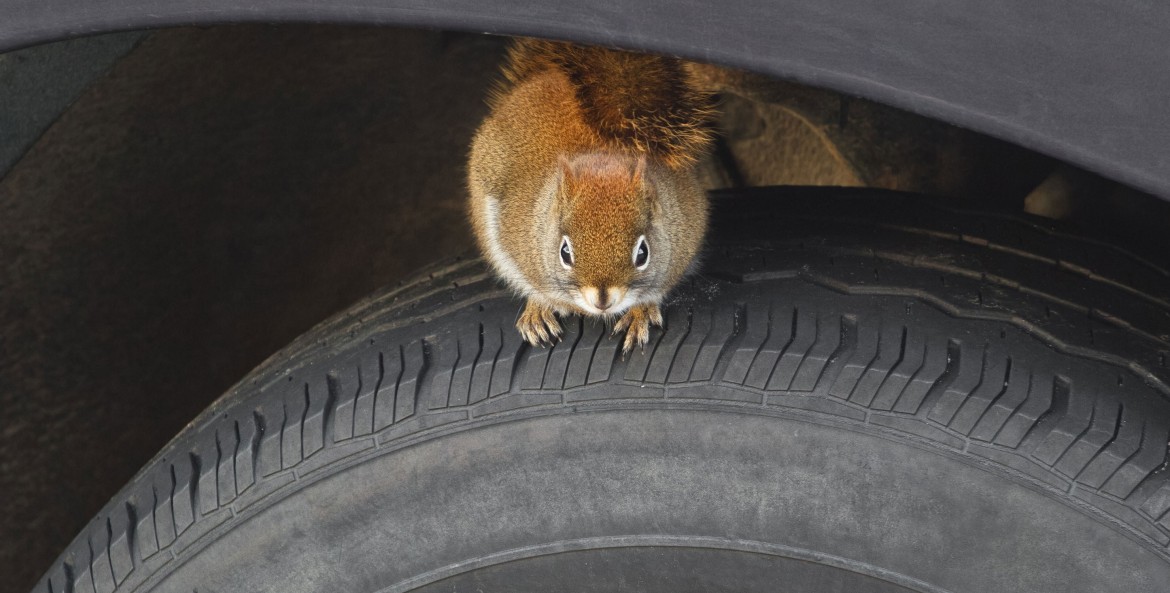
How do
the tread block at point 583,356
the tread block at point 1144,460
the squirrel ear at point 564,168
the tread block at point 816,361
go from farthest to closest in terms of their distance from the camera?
the squirrel ear at point 564,168 < the tread block at point 583,356 < the tread block at point 816,361 < the tread block at point 1144,460

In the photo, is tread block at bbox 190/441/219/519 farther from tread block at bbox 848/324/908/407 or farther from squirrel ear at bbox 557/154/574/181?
tread block at bbox 848/324/908/407

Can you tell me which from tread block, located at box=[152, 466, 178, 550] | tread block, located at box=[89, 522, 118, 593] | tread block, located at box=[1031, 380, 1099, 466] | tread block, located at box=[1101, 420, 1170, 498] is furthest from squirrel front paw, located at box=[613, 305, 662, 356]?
tread block, located at box=[89, 522, 118, 593]

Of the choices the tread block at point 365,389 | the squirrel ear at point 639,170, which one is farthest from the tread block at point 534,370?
the squirrel ear at point 639,170

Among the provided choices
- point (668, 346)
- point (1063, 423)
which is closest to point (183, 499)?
point (668, 346)

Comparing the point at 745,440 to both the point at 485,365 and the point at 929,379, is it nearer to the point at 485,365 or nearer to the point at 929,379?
the point at 929,379

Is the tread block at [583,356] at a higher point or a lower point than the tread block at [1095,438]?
higher

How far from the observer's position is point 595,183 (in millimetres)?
1658

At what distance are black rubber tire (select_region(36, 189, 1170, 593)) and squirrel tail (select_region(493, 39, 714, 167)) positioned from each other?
0.17 metres

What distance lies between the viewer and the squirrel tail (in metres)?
1.74

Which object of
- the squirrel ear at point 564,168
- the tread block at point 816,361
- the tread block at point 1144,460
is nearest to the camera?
the tread block at point 1144,460

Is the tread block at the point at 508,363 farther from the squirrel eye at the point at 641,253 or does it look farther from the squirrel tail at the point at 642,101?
the squirrel tail at the point at 642,101

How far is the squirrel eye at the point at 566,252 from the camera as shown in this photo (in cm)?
170

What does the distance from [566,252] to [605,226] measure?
9cm

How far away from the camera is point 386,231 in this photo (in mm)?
2646
